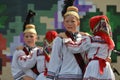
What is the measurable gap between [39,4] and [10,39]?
1.01 meters

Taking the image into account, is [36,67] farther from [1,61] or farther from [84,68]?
[1,61]

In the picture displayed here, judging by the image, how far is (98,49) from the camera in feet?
18.7

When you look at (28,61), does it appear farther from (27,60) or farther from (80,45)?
(80,45)

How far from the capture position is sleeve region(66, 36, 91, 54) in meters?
5.73

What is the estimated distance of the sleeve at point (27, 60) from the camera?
7393mm

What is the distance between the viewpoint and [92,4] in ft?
36.4

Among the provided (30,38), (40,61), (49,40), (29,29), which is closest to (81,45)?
(49,40)

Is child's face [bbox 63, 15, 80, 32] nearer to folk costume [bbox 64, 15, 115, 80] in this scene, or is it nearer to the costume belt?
folk costume [bbox 64, 15, 115, 80]

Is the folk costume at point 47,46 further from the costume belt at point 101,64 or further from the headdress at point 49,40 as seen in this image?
the costume belt at point 101,64

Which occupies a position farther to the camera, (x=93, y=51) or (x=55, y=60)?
(x=55, y=60)

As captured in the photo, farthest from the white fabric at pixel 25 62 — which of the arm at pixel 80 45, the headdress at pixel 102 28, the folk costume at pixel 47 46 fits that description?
the headdress at pixel 102 28

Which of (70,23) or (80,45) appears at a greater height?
(70,23)

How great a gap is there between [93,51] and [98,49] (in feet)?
0.20

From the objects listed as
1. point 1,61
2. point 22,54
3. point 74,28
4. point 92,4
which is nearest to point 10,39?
point 1,61
